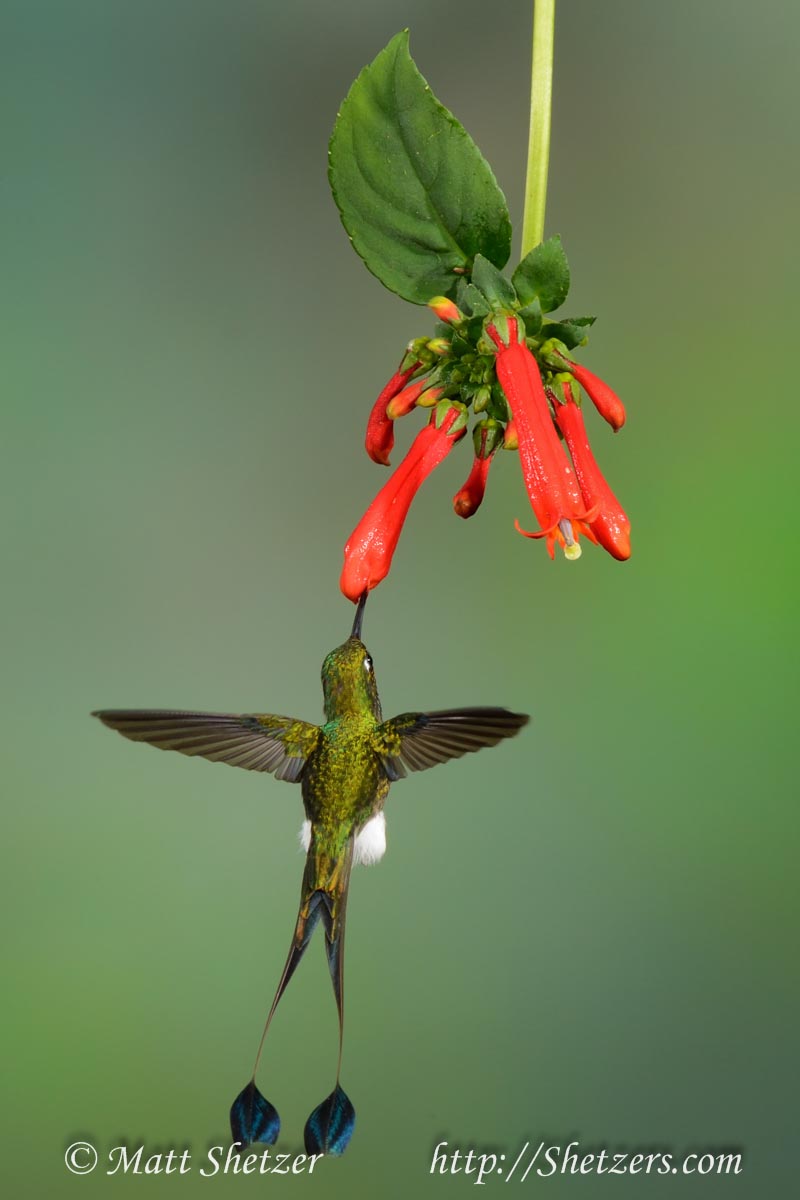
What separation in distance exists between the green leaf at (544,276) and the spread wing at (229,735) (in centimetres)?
33

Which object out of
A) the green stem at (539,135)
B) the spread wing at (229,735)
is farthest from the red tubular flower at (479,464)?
the spread wing at (229,735)

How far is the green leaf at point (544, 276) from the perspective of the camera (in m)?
0.73

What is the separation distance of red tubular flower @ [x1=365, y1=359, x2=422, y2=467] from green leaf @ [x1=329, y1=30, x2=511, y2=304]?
54 millimetres

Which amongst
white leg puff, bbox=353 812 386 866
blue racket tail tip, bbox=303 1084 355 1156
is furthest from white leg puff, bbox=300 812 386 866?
blue racket tail tip, bbox=303 1084 355 1156

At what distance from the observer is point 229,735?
0.95 meters

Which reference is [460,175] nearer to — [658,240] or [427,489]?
[427,489]

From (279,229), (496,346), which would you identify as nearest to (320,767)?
(496,346)

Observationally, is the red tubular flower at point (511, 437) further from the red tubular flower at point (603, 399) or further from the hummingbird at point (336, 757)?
the hummingbird at point (336, 757)

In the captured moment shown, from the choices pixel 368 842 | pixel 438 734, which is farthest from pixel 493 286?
pixel 368 842

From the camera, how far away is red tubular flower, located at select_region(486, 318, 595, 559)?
0.72 meters

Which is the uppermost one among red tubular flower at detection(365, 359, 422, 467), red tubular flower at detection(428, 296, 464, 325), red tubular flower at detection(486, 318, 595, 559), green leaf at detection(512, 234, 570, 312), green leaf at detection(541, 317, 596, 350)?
red tubular flower at detection(428, 296, 464, 325)

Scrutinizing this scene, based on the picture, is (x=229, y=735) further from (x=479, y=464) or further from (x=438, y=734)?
(x=479, y=464)

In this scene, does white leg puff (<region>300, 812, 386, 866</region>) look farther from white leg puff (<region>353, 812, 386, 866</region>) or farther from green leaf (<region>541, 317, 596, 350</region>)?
green leaf (<region>541, 317, 596, 350</region>)

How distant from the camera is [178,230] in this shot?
6.42 ft
